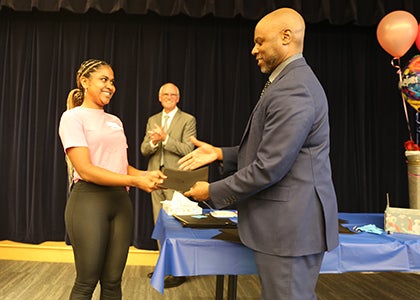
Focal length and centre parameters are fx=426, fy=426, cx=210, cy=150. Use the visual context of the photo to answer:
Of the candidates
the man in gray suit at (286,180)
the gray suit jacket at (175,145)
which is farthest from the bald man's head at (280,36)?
the gray suit jacket at (175,145)

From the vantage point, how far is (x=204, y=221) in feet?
7.23

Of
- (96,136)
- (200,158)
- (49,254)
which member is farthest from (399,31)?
(49,254)

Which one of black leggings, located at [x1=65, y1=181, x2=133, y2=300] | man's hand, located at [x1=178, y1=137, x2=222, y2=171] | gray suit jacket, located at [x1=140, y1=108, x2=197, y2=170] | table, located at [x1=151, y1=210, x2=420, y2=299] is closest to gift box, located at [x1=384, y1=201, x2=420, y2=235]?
table, located at [x1=151, y1=210, x2=420, y2=299]

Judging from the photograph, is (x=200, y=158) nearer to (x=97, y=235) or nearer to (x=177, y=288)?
(x=97, y=235)

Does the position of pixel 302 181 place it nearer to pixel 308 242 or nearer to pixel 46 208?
pixel 308 242

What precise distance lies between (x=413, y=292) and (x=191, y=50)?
10.3ft

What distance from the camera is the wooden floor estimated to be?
325 cm

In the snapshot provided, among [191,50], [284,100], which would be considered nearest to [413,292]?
[284,100]

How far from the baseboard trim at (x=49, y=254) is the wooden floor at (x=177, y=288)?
5.8 inches

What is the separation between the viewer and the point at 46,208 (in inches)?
177

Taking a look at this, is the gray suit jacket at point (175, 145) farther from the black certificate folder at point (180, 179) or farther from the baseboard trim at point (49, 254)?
the black certificate folder at point (180, 179)

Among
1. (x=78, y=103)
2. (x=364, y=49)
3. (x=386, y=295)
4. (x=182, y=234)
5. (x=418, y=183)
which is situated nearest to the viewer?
(x=182, y=234)

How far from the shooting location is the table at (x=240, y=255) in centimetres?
180

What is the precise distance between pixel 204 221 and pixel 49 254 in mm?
2682
